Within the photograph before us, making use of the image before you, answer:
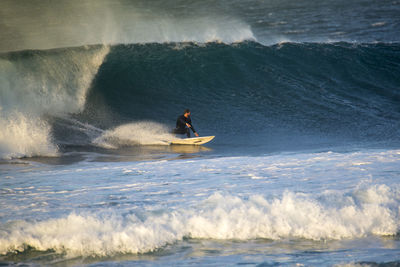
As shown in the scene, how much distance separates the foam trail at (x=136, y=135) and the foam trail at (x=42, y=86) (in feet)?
4.44

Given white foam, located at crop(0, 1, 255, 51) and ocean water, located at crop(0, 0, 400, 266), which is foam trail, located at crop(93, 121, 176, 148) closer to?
ocean water, located at crop(0, 0, 400, 266)

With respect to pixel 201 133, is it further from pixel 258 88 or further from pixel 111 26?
pixel 111 26

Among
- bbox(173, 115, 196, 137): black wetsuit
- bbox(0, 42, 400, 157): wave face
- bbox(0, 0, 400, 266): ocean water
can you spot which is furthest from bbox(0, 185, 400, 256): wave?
→ bbox(173, 115, 196, 137): black wetsuit

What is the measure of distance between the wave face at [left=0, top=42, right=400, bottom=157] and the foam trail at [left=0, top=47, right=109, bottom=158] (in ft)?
0.10

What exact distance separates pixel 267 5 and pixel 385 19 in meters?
4.84

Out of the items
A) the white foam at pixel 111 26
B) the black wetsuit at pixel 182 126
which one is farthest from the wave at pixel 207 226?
the white foam at pixel 111 26

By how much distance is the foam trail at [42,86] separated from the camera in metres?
9.93

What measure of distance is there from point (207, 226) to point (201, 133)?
7331mm

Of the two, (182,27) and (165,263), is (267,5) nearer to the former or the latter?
(182,27)

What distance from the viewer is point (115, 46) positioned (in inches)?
603

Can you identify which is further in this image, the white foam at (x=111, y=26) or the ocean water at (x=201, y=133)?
the white foam at (x=111, y=26)

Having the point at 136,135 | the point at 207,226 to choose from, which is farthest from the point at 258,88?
the point at 207,226

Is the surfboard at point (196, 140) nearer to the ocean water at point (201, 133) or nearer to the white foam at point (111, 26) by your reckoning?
the ocean water at point (201, 133)

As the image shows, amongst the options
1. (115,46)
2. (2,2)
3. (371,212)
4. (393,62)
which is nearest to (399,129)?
(393,62)
